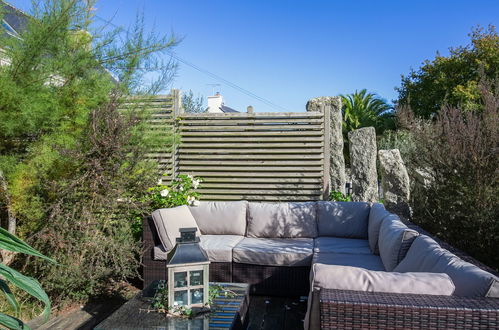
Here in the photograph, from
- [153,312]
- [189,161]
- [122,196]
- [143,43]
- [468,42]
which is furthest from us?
[468,42]

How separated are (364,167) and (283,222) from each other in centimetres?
178

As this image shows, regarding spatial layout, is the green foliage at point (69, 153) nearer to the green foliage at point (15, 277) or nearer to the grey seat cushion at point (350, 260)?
the grey seat cushion at point (350, 260)

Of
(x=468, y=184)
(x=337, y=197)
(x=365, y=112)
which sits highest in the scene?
(x=365, y=112)

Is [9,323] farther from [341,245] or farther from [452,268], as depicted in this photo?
[341,245]

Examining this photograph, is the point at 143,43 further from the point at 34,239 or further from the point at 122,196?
the point at 34,239

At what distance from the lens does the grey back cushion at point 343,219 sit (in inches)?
151

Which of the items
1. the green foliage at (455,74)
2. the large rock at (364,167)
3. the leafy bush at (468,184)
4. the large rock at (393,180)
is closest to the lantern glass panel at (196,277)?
the leafy bush at (468,184)

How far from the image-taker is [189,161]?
5176mm

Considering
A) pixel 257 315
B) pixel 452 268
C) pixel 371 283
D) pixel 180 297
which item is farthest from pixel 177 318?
pixel 452 268

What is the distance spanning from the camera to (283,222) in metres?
3.94

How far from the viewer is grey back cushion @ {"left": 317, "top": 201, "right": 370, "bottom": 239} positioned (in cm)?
383

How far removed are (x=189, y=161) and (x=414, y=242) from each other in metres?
3.42

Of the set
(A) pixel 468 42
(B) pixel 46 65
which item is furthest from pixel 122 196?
(A) pixel 468 42

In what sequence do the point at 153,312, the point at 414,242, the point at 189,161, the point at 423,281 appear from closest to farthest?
the point at 423,281, the point at 153,312, the point at 414,242, the point at 189,161
